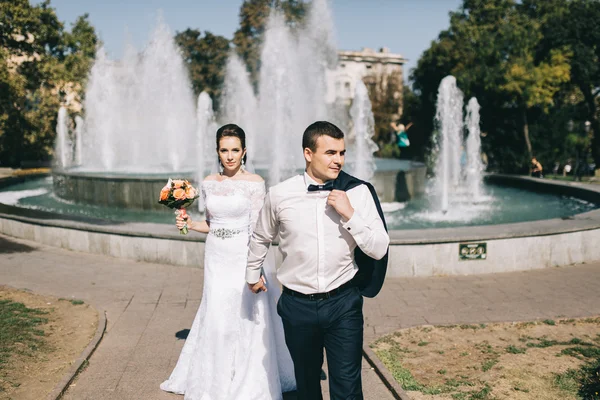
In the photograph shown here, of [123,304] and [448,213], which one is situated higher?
[448,213]

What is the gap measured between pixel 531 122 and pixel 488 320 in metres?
35.3

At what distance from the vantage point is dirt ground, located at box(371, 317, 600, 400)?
4.92m

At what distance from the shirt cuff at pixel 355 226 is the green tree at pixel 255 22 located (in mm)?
45346

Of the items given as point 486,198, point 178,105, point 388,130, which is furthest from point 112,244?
point 388,130

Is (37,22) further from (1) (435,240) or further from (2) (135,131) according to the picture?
(1) (435,240)

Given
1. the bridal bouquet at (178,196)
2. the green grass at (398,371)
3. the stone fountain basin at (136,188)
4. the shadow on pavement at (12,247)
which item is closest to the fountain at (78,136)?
the stone fountain basin at (136,188)

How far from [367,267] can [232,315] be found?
1.61 metres

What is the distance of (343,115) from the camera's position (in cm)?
6278

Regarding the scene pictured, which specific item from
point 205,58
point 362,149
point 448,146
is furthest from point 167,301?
point 205,58

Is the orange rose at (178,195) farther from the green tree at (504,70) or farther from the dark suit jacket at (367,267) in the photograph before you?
the green tree at (504,70)

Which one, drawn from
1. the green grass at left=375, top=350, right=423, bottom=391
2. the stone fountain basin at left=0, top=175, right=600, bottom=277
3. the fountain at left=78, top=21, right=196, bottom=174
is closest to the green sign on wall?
the stone fountain basin at left=0, top=175, right=600, bottom=277

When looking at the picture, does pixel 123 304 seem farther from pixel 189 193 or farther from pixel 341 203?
pixel 341 203

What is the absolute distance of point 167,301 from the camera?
7.84 meters

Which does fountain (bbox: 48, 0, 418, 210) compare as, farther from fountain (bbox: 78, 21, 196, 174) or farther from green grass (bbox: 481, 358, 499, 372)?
green grass (bbox: 481, 358, 499, 372)
